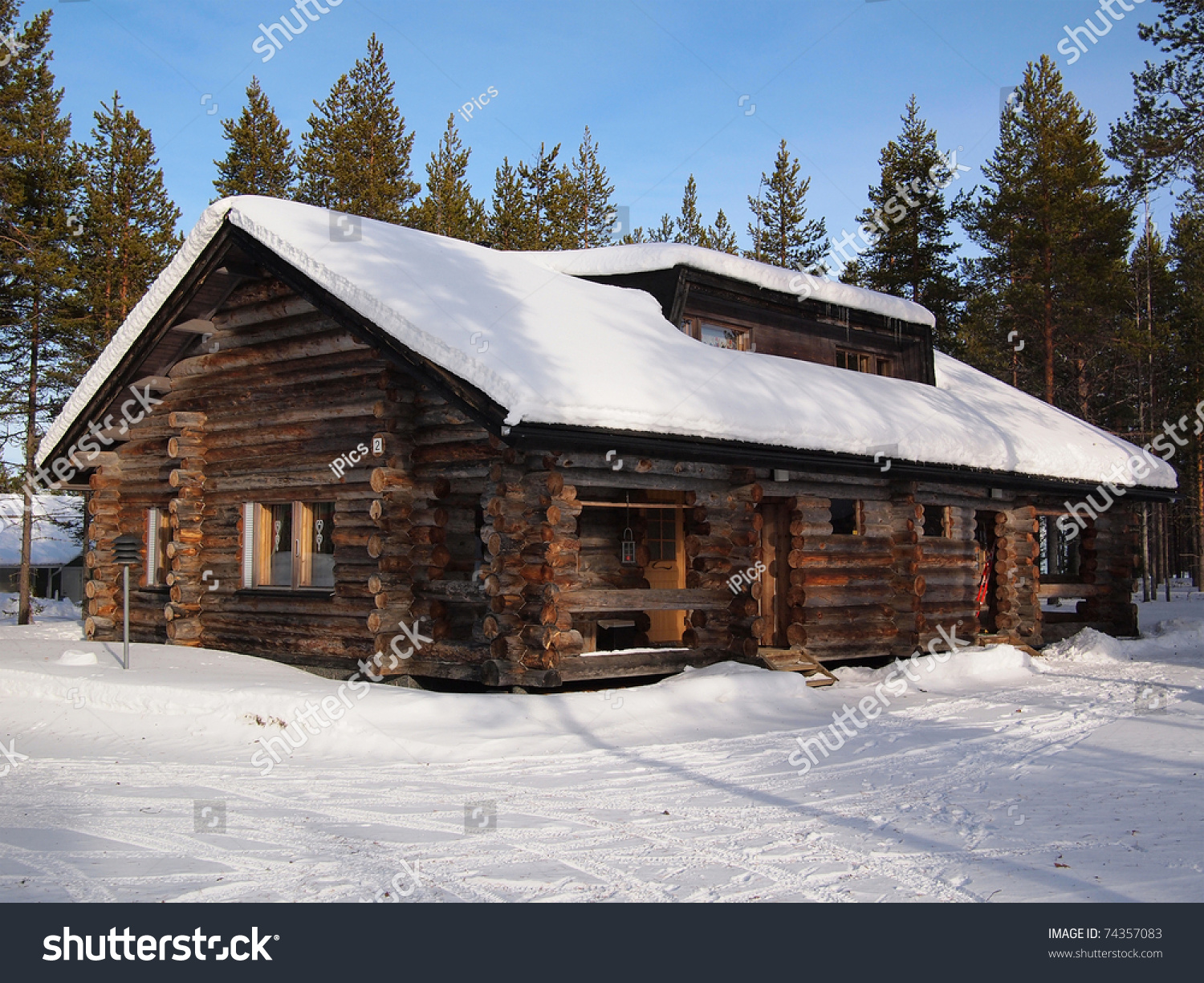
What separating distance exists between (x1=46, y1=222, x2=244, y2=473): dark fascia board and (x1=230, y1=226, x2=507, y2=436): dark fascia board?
1.67 feet

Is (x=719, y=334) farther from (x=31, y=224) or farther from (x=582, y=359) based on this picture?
(x=31, y=224)

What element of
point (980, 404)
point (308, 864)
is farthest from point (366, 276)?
point (980, 404)

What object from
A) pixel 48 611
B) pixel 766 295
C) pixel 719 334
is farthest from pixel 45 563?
pixel 766 295

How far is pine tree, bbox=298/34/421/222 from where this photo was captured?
33.8 metres

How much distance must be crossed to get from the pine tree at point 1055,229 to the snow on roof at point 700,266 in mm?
12223

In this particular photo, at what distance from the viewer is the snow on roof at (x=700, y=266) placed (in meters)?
17.0

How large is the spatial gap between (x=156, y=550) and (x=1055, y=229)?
83.3 ft

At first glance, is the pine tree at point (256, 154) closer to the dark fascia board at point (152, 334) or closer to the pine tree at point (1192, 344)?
the dark fascia board at point (152, 334)

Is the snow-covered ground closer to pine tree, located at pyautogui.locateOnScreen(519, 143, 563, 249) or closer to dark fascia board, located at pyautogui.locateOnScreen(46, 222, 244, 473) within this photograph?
dark fascia board, located at pyautogui.locateOnScreen(46, 222, 244, 473)

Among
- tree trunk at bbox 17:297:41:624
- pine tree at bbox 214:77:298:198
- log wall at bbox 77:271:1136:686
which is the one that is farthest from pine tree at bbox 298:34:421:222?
log wall at bbox 77:271:1136:686

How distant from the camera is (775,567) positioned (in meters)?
16.8

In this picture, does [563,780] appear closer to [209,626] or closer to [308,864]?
[308,864]

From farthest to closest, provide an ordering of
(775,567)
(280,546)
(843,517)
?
(843,517) → (775,567) → (280,546)
